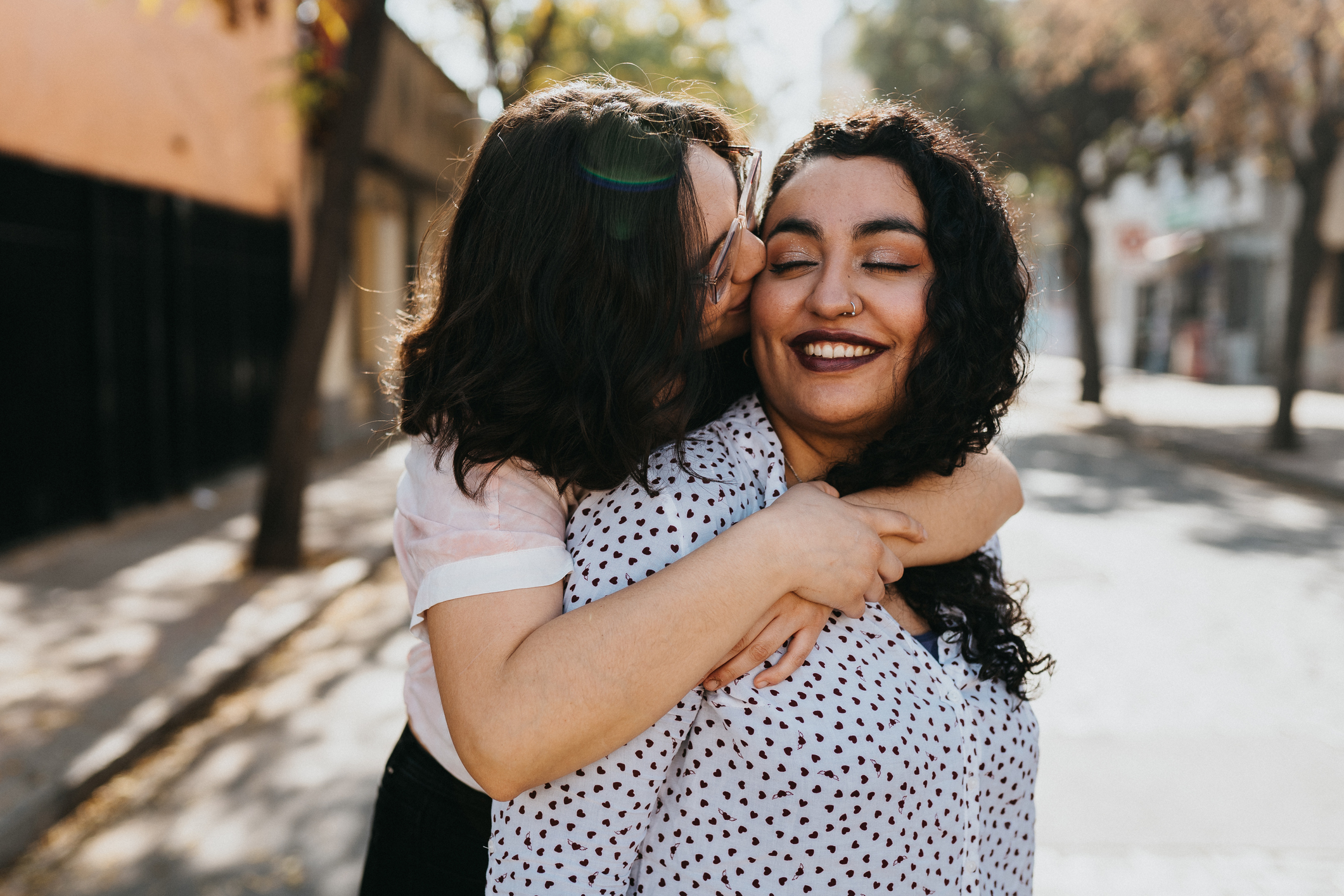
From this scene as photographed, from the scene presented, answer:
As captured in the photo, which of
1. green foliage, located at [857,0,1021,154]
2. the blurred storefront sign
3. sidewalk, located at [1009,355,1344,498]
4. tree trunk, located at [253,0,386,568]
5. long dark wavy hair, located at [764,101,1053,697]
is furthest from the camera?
the blurred storefront sign

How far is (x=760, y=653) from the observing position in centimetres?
140

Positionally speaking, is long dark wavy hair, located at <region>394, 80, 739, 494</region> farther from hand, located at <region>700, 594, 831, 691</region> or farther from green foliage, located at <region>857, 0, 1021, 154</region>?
green foliage, located at <region>857, 0, 1021, 154</region>

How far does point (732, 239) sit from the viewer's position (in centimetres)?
159

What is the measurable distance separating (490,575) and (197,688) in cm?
422

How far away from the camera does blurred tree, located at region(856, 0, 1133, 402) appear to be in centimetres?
1886

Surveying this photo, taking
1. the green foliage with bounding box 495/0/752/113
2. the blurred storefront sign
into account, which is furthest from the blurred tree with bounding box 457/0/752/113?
the blurred storefront sign

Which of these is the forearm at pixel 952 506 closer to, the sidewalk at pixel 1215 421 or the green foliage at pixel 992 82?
the sidewalk at pixel 1215 421

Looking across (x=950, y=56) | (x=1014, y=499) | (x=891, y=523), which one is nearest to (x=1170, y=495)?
(x=1014, y=499)

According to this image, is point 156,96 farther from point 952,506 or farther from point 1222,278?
point 1222,278

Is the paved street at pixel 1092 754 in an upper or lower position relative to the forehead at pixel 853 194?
lower

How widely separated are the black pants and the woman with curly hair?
319mm

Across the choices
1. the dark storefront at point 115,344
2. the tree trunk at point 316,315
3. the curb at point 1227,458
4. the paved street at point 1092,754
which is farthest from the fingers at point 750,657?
the curb at point 1227,458

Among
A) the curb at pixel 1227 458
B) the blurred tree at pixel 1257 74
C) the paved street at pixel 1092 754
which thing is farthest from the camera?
the blurred tree at pixel 1257 74

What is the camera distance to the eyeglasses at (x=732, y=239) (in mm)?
1564
